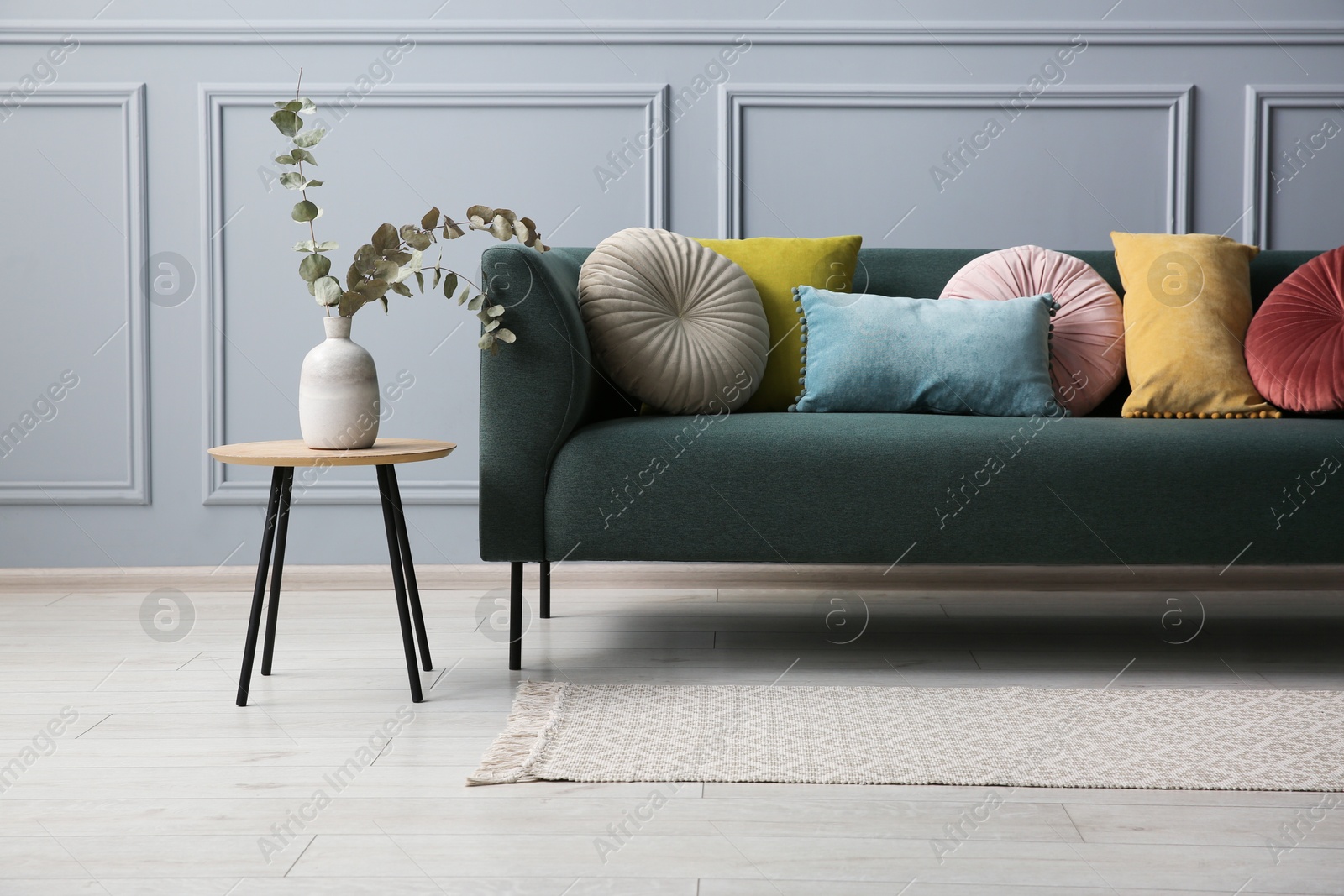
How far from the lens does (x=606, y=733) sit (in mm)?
1632

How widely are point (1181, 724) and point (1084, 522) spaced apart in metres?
0.38

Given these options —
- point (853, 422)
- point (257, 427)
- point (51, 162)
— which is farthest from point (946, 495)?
point (51, 162)

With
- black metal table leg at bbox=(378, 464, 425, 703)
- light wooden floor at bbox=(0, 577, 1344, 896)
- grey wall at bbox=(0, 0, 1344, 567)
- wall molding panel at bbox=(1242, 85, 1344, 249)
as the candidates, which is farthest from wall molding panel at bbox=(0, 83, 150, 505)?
wall molding panel at bbox=(1242, 85, 1344, 249)

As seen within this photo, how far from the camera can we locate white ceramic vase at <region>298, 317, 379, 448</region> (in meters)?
1.85

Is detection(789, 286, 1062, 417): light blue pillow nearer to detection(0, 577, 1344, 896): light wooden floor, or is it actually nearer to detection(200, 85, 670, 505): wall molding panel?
detection(0, 577, 1344, 896): light wooden floor

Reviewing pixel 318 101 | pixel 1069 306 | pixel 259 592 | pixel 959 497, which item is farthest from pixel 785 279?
pixel 318 101

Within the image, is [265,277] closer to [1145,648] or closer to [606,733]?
[606,733]

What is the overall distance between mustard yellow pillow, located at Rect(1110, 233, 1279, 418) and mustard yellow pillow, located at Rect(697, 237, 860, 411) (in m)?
0.62

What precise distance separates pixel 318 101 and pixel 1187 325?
2266mm

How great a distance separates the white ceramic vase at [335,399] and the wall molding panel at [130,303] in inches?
50.6

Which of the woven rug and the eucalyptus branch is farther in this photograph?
the eucalyptus branch

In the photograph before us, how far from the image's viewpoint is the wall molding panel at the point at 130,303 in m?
2.86

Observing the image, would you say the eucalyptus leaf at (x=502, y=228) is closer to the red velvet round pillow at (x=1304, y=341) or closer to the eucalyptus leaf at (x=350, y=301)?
the eucalyptus leaf at (x=350, y=301)

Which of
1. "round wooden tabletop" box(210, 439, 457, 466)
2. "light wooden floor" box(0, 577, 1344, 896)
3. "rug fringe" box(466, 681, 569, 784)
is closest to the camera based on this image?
"light wooden floor" box(0, 577, 1344, 896)
